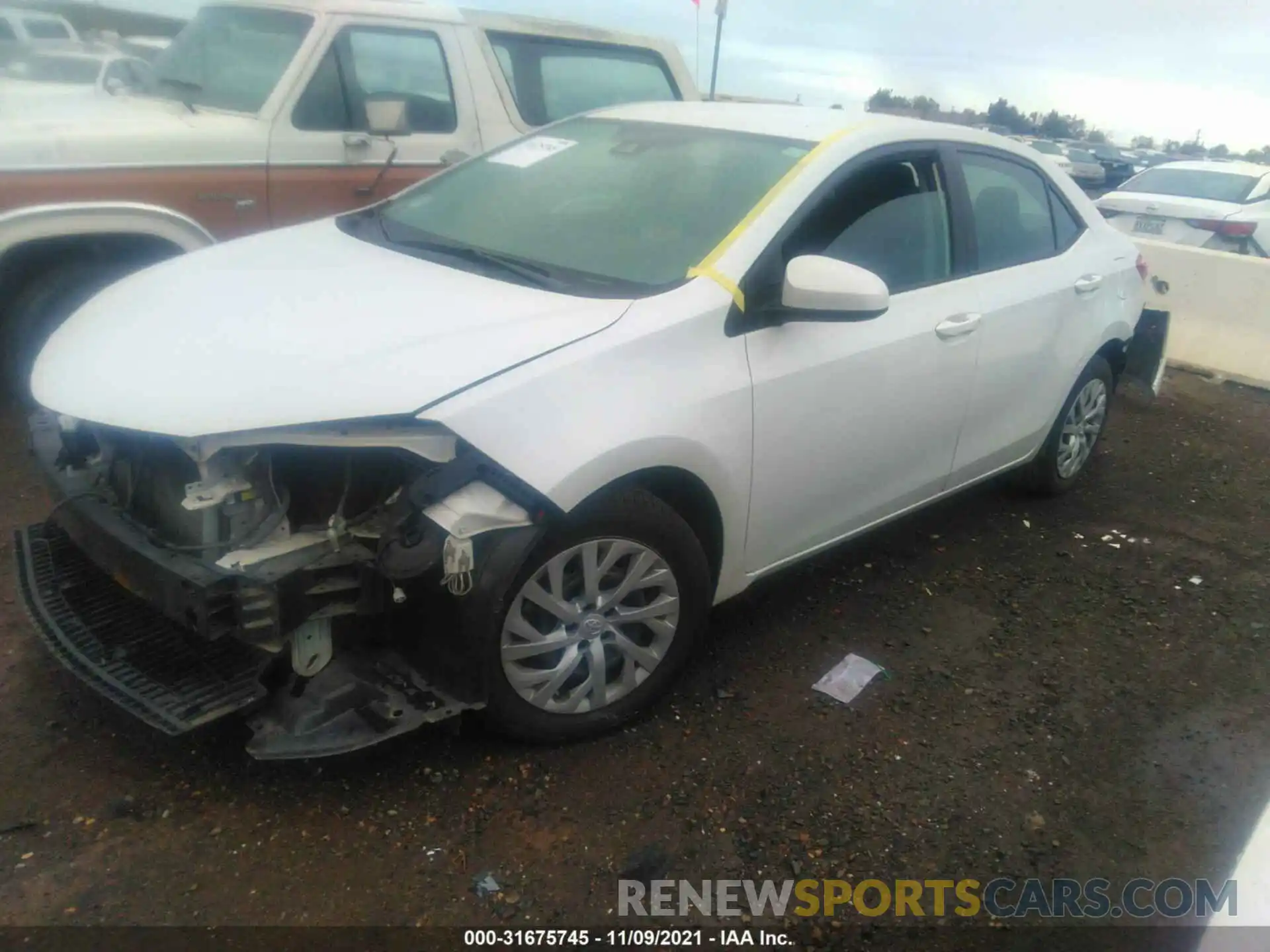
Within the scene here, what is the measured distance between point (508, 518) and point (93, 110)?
11.7 feet

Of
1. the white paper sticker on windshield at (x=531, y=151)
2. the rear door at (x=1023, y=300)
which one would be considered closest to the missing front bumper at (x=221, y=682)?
the white paper sticker on windshield at (x=531, y=151)

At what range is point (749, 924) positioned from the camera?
2406 millimetres

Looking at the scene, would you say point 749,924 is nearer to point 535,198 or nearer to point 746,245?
point 746,245

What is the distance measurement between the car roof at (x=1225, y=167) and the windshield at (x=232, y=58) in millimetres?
9953

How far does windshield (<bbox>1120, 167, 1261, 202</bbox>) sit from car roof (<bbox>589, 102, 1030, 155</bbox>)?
7437mm

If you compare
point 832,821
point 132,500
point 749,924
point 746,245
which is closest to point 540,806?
point 749,924

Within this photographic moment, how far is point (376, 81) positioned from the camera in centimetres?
515

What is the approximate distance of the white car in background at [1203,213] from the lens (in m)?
8.88

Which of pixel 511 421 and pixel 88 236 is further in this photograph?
pixel 88 236

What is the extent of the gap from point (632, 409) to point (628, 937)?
50.2 inches

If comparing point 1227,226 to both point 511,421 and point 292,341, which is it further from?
point 292,341

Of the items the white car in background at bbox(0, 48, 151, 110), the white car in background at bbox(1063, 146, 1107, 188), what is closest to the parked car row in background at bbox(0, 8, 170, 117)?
the white car in background at bbox(0, 48, 151, 110)

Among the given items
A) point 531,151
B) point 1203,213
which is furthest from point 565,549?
point 1203,213

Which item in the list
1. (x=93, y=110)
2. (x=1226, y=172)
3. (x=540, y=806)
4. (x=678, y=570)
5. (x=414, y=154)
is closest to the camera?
(x=540, y=806)
